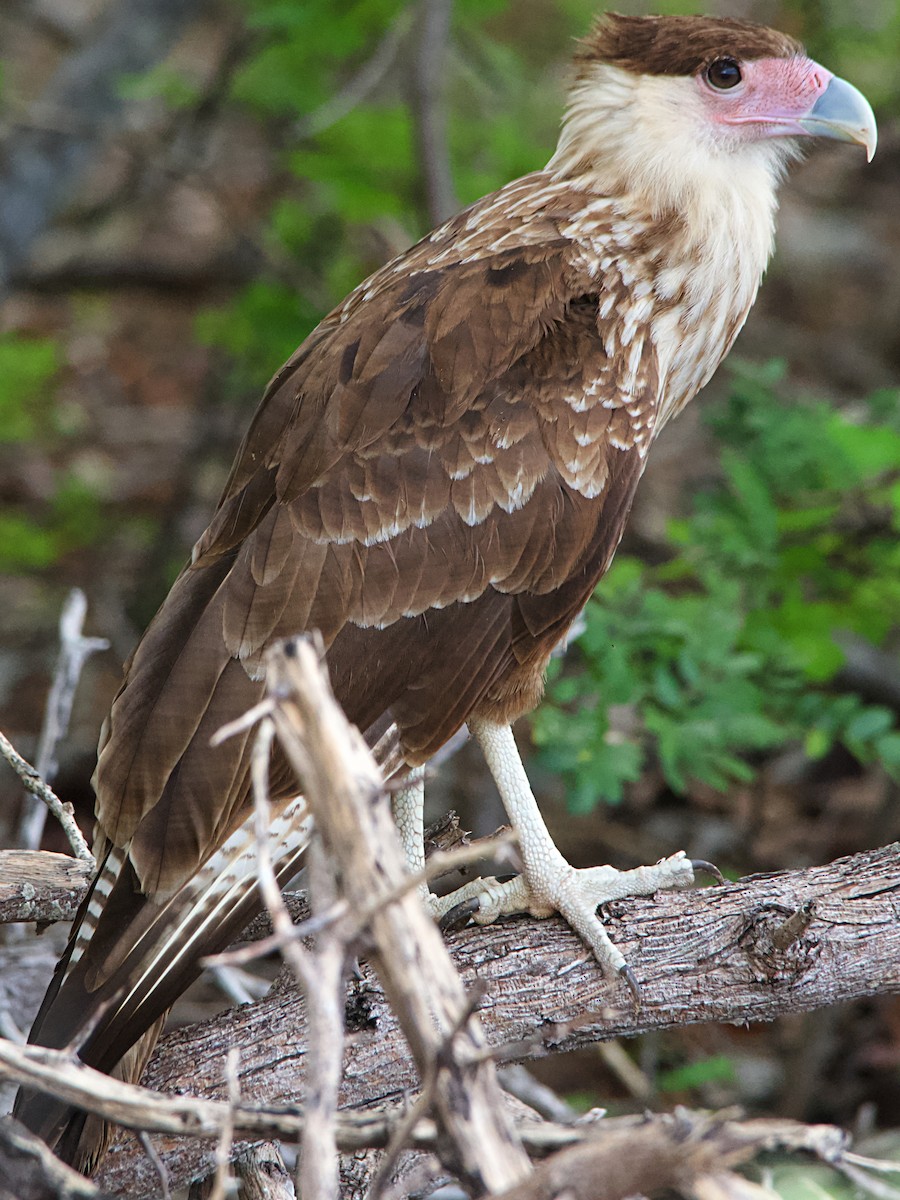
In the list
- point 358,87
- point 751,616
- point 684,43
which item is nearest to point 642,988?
point 751,616

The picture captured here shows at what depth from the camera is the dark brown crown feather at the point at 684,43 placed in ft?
10.6

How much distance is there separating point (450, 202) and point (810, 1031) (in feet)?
10.1

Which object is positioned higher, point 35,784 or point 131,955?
point 35,784

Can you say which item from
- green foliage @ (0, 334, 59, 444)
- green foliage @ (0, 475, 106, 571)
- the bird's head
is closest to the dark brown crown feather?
the bird's head

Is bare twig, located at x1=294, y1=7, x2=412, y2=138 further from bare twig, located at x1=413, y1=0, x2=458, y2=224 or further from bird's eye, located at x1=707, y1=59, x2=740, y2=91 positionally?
bird's eye, located at x1=707, y1=59, x2=740, y2=91

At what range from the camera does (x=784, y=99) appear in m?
3.28

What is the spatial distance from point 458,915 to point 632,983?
45 cm

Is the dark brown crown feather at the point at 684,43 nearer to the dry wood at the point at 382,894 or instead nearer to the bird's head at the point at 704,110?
the bird's head at the point at 704,110

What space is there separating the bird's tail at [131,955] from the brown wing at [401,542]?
1 cm

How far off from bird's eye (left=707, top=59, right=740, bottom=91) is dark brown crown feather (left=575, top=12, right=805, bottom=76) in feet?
0.07

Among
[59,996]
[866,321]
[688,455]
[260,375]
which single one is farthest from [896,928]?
[866,321]

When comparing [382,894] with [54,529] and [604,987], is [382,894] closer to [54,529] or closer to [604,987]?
[604,987]

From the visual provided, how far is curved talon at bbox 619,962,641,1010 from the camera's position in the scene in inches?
108

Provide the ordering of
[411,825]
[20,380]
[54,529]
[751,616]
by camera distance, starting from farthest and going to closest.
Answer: [54,529] → [20,380] → [751,616] → [411,825]
